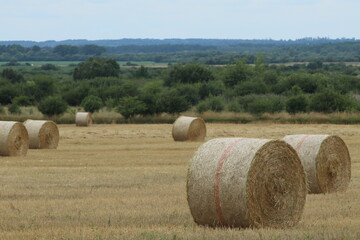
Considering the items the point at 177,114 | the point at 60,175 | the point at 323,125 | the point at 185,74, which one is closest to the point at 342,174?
the point at 60,175

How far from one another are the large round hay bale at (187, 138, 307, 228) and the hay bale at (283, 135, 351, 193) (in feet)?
14.4

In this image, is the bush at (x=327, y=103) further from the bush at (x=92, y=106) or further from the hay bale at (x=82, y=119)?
the bush at (x=92, y=106)

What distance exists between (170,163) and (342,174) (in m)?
8.61

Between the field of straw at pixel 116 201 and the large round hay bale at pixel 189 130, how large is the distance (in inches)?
123

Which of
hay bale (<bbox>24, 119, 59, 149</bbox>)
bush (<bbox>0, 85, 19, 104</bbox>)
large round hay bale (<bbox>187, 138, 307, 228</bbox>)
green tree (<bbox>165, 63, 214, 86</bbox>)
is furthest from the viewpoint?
green tree (<bbox>165, 63, 214, 86</bbox>)

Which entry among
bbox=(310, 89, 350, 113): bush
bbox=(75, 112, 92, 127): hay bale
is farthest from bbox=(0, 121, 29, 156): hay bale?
bbox=(310, 89, 350, 113): bush

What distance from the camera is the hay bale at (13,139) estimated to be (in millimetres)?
26078

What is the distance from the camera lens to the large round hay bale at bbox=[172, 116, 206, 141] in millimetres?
34031

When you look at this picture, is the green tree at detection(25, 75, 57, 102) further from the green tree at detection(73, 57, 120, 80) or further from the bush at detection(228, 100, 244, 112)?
the green tree at detection(73, 57, 120, 80)

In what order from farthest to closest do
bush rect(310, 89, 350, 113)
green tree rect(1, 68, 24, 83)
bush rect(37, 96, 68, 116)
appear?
green tree rect(1, 68, 24, 83) < bush rect(37, 96, 68, 116) < bush rect(310, 89, 350, 113)

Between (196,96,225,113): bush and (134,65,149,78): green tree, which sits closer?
(196,96,225,113): bush

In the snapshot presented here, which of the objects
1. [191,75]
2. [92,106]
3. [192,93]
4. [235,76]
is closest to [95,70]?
[191,75]

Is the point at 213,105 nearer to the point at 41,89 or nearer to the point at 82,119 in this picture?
the point at 82,119

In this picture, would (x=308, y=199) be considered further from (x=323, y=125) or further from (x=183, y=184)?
(x=323, y=125)
